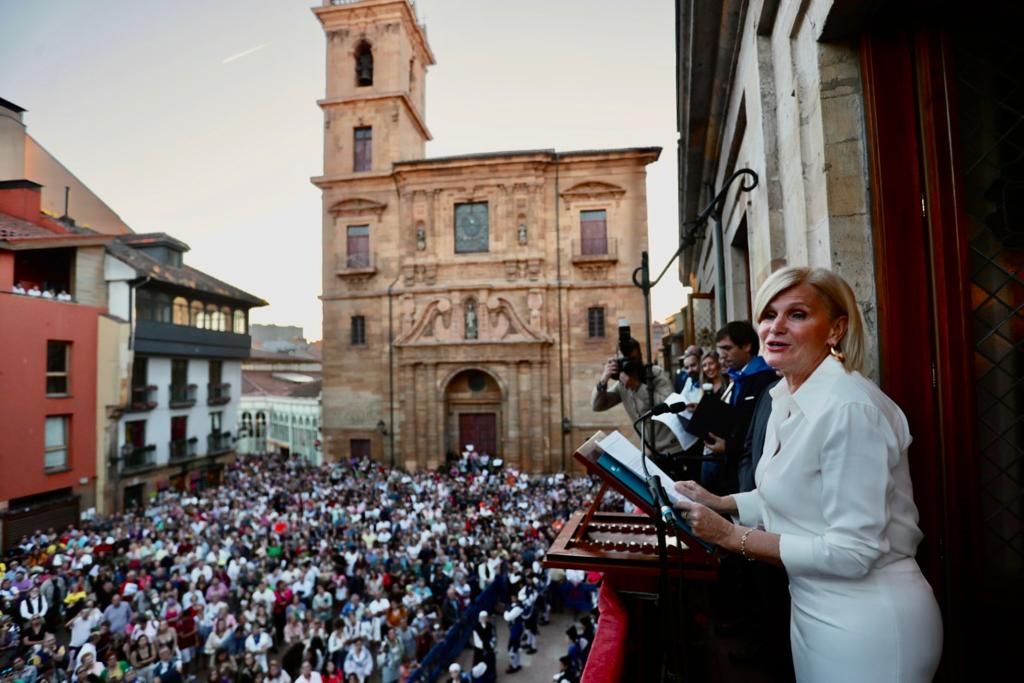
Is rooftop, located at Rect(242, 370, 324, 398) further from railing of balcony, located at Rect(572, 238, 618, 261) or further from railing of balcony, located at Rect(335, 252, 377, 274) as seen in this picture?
railing of balcony, located at Rect(572, 238, 618, 261)

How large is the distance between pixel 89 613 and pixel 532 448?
1822cm

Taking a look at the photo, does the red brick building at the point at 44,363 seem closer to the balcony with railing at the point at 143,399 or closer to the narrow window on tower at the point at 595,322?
the balcony with railing at the point at 143,399

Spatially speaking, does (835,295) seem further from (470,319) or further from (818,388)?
(470,319)

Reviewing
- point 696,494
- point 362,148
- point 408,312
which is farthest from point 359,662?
point 362,148

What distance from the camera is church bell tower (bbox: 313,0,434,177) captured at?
1116 inches

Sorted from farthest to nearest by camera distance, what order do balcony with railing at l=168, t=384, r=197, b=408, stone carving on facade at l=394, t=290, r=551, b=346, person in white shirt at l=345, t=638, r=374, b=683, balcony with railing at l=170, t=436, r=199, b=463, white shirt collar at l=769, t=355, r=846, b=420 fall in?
stone carving on facade at l=394, t=290, r=551, b=346
balcony with railing at l=168, t=384, r=197, b=408
balcony with railing at l=170, t=436, r=199, b=463
person in white shirt at l=345, t=638, r=374, b=683
white shirt collar at l=769, t=355, r=846, b=420

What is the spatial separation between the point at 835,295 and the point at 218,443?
1166 inches

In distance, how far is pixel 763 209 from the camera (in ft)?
13.8

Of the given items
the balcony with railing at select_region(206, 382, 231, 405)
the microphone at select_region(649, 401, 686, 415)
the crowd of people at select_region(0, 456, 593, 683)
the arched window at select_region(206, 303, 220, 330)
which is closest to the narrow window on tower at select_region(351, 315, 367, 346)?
the arched window at select_region(206, 303, 220, 330)

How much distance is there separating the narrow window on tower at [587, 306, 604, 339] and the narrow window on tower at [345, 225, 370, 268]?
38.6 ft

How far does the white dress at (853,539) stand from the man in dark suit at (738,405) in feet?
3.87

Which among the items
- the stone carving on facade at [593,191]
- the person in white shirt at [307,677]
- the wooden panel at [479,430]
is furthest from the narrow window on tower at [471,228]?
the person in white shirt at [307,677]

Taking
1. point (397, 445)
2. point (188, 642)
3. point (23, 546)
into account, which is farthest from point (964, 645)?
point (397, 445)

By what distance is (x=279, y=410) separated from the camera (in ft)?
129
